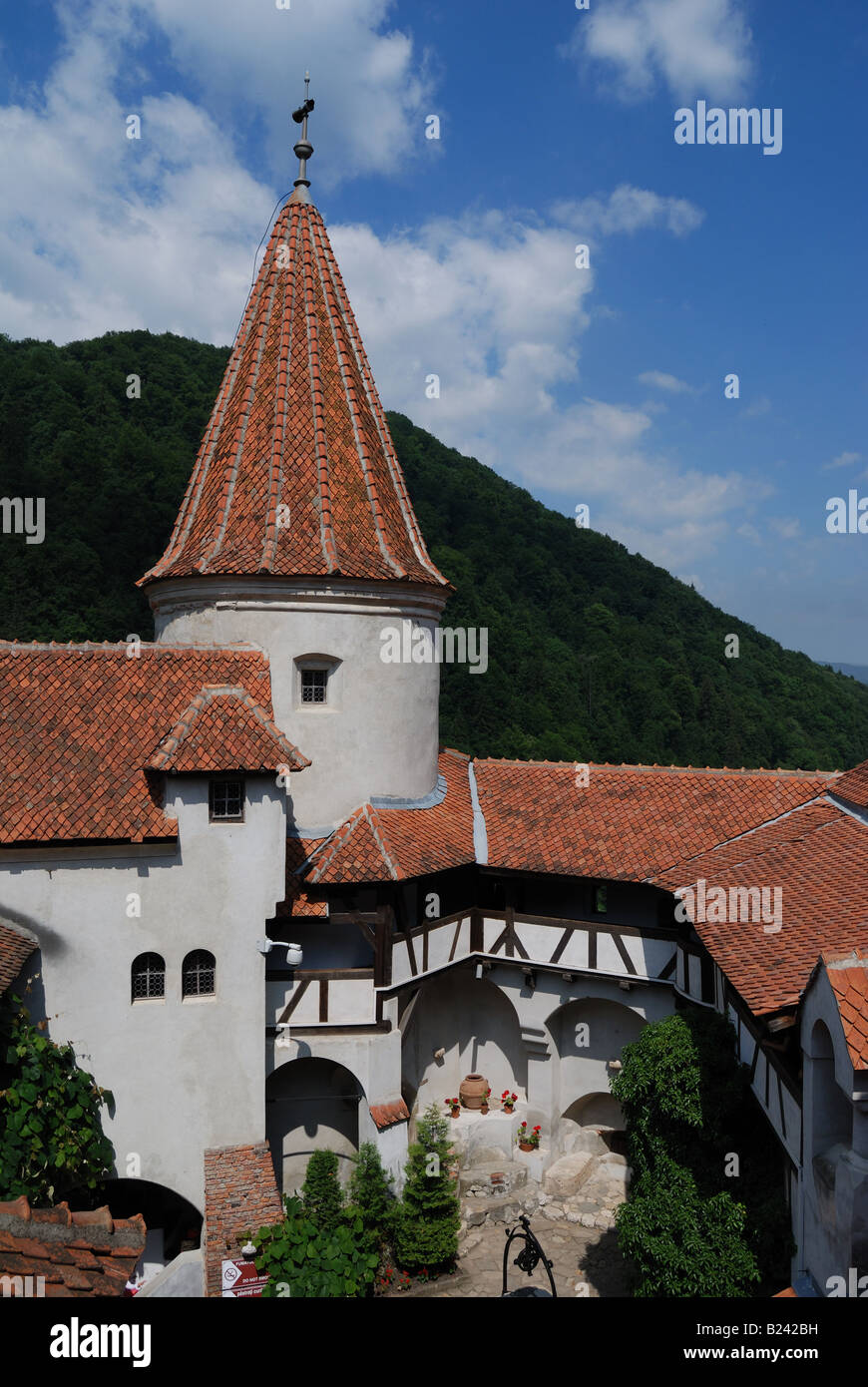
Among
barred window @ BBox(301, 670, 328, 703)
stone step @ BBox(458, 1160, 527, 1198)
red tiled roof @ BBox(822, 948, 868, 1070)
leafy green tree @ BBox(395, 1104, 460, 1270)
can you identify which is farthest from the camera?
stone step @ BBox(458, 1160, 527, 1198)

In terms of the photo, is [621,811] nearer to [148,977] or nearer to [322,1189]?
[322,1189]

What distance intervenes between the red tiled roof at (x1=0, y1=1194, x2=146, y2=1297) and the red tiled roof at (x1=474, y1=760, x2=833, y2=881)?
10572 millimetres

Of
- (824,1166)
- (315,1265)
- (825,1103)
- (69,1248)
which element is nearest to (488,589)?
(315,1265)

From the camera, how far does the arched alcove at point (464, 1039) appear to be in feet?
69.9

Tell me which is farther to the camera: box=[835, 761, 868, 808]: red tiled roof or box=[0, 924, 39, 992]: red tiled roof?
box=[835, 761, 868, 808]: red tiled roof

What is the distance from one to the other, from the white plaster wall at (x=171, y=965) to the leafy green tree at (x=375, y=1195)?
7.24 feet

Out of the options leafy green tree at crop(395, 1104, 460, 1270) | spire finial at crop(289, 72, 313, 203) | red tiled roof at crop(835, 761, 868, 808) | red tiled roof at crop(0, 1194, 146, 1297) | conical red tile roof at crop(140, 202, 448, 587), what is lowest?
leafy green tree at crop(395, 1104, 460, 1270)

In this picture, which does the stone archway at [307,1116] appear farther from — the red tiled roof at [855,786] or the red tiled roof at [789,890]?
the red tiled roof at [855,786]

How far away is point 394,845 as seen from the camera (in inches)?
723

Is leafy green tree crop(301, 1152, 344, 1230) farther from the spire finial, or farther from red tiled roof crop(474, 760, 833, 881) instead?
the spire finial

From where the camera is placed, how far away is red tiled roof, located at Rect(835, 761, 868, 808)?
701 inches

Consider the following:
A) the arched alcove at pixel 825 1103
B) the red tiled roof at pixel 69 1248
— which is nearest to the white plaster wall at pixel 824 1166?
the arched alcove at pixel 825 1103

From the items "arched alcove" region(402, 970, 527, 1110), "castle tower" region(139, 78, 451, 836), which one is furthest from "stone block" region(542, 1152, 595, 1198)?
"castle tower" region(139, 78, 451, 836)

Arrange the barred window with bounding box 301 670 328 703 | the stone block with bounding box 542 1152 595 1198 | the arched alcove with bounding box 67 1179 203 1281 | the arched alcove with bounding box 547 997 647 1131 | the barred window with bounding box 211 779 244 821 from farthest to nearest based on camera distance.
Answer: the arched alcove with bounding box 547 997 647 1131 < the stone block with bounding box 542 1152 595 1198 < the barred window with bounding box 301 670 328 703 < the arched alcove with bounding box 67 1179 203 1281 < the barred window with bounding box 211 779 244 821
